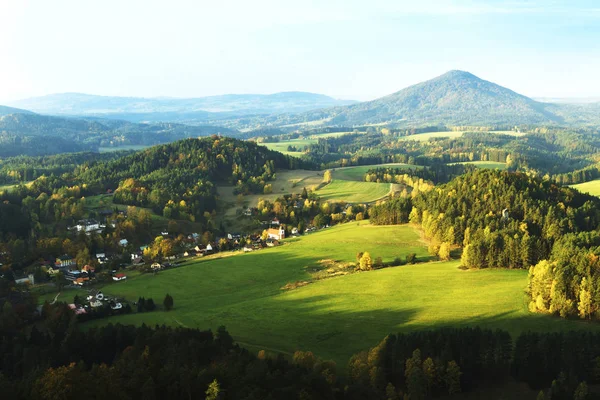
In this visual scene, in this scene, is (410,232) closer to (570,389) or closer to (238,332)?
(238,332)

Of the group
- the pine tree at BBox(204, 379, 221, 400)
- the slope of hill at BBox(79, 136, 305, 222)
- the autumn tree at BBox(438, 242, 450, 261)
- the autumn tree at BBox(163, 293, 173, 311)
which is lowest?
the autumn tree at BBox(163, 293, 173, 311)

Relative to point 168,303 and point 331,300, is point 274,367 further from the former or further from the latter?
point 168,303

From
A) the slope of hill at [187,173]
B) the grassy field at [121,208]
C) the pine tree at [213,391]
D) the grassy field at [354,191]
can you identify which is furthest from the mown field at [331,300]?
the grassy field at [354,191]

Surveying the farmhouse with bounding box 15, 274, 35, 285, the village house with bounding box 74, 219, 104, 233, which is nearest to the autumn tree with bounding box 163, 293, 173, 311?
the farmhouse with bounding box 15, 274, 35, 285

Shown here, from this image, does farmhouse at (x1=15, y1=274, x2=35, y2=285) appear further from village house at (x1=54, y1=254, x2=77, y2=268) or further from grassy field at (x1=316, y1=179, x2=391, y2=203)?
grassy field at (x1=316, y1=179, x2=391, y2=203)

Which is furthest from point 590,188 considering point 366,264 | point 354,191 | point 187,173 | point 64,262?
point 64,262

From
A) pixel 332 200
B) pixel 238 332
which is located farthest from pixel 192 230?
pixel 238 332

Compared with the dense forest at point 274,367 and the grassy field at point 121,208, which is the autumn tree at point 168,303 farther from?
the grassy field at point 121,208
